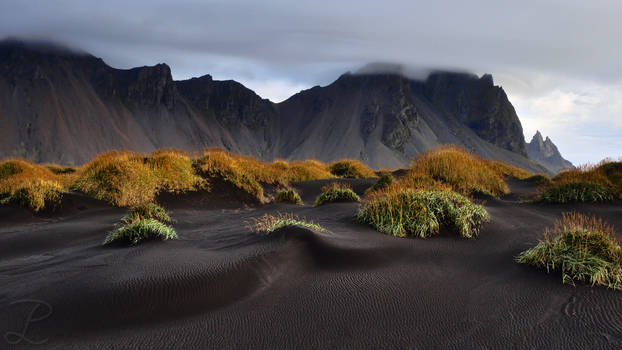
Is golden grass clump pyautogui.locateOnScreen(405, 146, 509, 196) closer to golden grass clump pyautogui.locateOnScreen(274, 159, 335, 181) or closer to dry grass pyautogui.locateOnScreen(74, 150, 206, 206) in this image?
dry grass pyautogui.locateOnScreen(74, 150, 206, 206)

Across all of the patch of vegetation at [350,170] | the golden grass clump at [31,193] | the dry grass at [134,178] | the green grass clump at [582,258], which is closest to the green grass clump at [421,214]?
the green grass clump at [582,258]

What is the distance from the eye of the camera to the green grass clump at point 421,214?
7375 mm

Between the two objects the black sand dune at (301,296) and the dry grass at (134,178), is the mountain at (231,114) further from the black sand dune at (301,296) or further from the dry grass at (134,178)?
the black sand dune at (301,296)

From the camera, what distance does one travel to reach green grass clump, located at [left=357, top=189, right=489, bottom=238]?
7375 millimetres

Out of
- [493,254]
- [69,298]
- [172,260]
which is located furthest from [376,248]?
[69,298]

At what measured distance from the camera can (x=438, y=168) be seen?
13812 mm

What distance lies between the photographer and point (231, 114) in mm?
143750

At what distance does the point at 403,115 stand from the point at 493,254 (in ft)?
453

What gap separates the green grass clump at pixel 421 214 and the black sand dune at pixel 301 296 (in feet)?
1.24

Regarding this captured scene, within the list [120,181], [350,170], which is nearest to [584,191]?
[120,181]

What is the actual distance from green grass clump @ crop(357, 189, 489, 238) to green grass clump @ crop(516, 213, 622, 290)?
5.69 feet

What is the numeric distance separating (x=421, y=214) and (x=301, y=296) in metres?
3.76

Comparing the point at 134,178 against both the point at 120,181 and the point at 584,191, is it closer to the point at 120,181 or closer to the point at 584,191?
the point at 120,181

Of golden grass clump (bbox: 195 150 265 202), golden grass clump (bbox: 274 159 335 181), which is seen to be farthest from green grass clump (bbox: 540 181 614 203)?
golden grass clump (bbox: 274 159 335 181)
